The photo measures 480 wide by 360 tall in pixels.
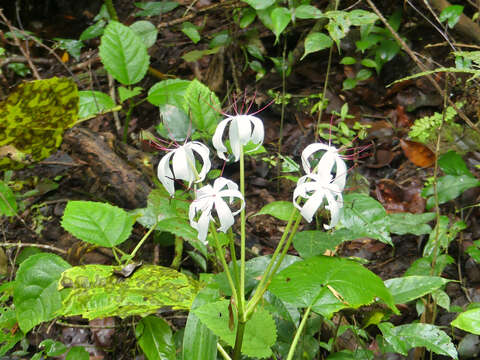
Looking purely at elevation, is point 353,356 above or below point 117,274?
below

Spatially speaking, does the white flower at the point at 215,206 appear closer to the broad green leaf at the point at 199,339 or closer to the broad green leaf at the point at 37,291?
the broad green leaf at the point at 199,339

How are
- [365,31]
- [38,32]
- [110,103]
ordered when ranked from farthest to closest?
1. [38,32]
2. [365,31]
3. [110,103]

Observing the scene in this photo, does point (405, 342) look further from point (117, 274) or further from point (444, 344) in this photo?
point (117, 274)

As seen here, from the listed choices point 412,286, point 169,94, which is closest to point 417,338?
point 412,286

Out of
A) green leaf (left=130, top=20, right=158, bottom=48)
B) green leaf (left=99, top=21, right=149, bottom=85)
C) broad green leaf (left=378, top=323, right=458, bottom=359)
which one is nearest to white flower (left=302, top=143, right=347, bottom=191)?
broad green leaf (left=378, top=323, right=458, bottom=359)

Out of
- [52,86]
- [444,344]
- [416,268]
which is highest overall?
[52,86]

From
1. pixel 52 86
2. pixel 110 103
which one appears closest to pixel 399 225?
pixel 110 103
